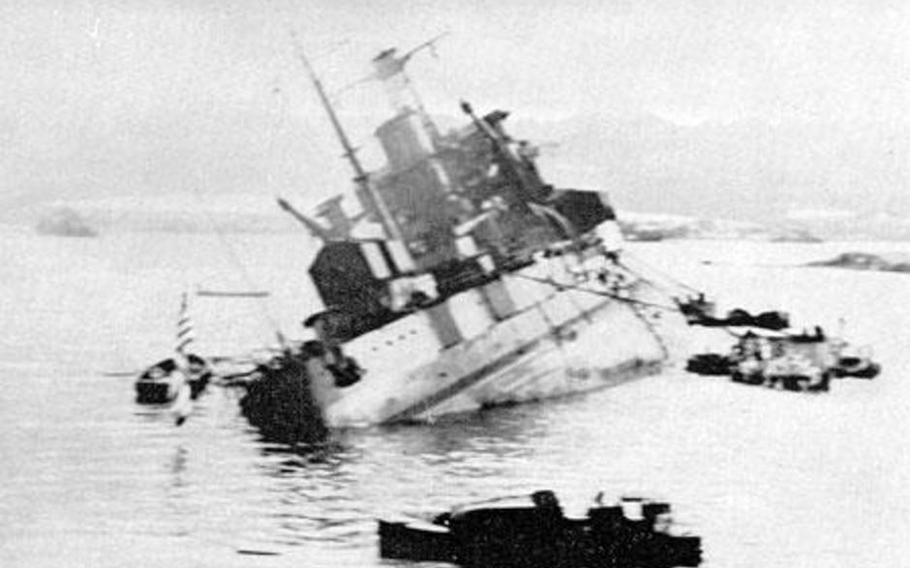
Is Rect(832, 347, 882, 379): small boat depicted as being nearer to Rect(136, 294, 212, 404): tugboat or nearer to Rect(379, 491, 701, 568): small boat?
Rect(379, 491, 701, 568): small boat

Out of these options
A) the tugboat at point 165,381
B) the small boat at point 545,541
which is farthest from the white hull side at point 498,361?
the small boat at point 545,541

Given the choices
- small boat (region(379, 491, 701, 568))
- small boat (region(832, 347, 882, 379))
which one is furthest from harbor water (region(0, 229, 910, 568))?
small boat (region(379, 491, 701, 568))

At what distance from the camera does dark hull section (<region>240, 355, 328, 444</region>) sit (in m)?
6.45

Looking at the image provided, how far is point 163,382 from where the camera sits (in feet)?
23.0

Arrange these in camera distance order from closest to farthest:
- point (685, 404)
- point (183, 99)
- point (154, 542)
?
point (154, 542), point (183, 99), point (685, 404)

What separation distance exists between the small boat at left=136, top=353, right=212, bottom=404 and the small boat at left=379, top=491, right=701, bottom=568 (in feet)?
8.36

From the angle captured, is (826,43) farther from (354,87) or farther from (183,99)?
(183,99)

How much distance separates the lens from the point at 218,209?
5914 millimetres

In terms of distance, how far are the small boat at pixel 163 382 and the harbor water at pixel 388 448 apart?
0.11 m

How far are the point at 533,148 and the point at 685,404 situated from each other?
2004 millimetres

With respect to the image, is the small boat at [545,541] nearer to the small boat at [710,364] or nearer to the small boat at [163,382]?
the small boat at [710,364]

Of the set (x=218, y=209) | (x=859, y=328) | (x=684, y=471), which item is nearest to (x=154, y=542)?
(x=218, y=209)

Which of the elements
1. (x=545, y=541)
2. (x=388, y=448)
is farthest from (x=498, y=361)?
(x=545, y=541)

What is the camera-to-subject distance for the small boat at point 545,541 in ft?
15.1
